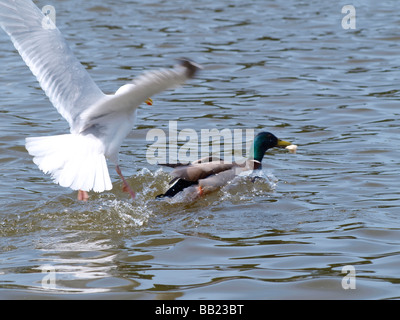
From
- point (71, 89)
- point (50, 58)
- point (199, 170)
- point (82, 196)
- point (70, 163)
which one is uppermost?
point (50, 58)

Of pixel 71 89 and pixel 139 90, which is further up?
pixel 71 89

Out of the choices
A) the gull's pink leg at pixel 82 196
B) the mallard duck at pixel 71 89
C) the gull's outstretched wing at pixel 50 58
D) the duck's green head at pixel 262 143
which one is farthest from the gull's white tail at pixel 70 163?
the duck's green head at pixel 262 143

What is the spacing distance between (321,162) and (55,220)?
3.29m

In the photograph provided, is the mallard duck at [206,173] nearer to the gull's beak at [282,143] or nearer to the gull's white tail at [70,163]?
the gull's beak at [282,143]

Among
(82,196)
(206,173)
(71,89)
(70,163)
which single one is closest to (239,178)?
(206,173)

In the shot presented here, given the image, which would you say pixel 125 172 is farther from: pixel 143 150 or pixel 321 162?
pixel 321 162

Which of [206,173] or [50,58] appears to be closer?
[50,58]

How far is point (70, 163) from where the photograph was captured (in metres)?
6.75

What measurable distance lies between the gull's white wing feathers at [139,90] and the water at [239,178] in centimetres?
88

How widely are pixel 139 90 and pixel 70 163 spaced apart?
2.82 ft

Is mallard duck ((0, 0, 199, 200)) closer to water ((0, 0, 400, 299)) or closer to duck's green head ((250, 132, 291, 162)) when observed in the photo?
water ((0, 0, 400, 299))

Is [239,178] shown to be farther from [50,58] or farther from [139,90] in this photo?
[50,58]

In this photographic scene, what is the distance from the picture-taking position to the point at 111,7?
1656 cm

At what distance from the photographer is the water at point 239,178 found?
5684mm
